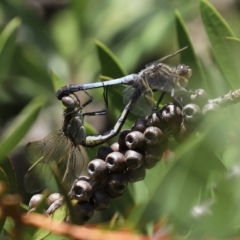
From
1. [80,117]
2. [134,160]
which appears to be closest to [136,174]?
[134,160]

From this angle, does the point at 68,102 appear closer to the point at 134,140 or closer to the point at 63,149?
the point at 63,149

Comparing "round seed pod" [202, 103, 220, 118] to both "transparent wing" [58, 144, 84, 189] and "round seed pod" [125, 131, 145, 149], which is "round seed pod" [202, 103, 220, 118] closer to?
"round seed pod" [125, 131, 145, 149]

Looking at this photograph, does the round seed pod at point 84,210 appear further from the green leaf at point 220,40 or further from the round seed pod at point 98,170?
the green leaf at point 220,40

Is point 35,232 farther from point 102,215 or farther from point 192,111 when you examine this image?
point 102,215

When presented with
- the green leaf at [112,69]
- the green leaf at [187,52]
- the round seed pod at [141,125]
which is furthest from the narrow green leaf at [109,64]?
the round seed pod at [141,125]

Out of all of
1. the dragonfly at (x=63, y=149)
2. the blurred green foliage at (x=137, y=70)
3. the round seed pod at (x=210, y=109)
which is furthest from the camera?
the dragonfly at (x=63, y=149)

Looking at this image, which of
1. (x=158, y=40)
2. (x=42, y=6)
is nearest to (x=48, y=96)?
(x=158, y=40)

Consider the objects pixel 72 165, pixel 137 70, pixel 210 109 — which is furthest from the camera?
pixel 137 70
